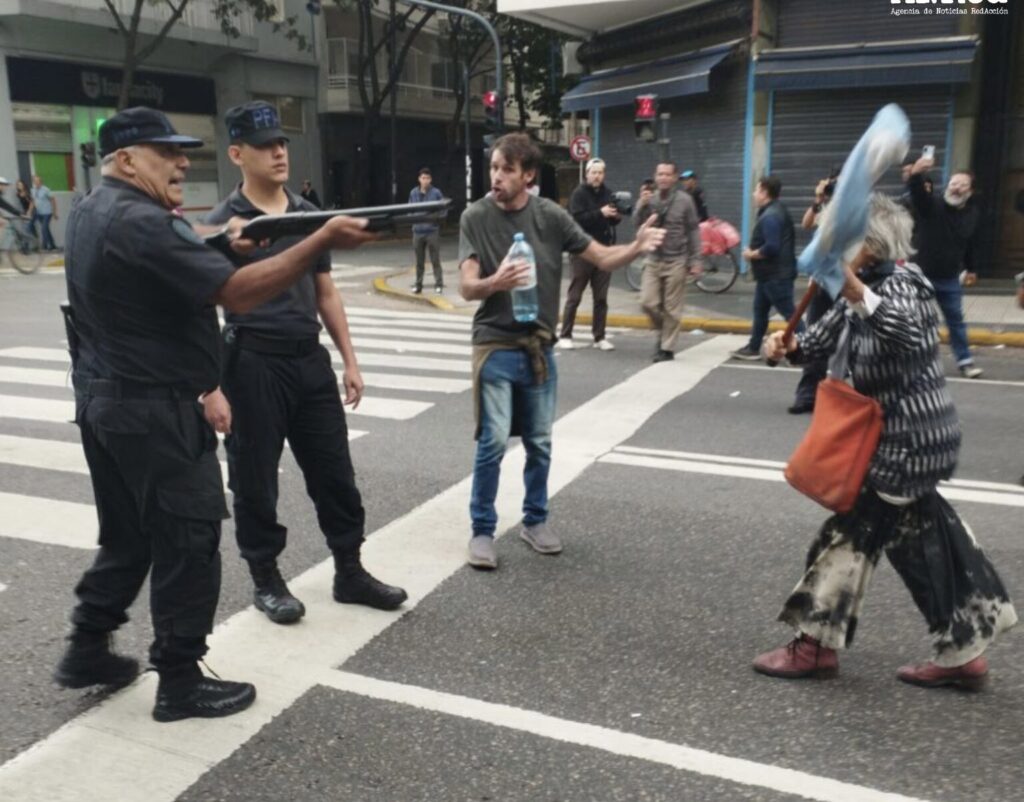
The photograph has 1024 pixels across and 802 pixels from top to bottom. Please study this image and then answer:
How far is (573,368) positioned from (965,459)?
401cm

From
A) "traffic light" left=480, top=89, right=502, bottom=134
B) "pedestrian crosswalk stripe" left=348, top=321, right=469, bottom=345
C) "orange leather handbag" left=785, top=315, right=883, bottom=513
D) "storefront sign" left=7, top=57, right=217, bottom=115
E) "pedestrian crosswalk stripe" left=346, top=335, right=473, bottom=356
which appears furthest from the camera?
"storefront sign" left=7, top=57, right=217, bottom=115

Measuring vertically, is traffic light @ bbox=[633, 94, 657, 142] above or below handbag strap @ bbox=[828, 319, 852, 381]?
above

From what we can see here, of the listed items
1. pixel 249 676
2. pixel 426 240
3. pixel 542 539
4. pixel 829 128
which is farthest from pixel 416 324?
pixel 249 676

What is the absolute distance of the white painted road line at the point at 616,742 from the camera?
295 cm

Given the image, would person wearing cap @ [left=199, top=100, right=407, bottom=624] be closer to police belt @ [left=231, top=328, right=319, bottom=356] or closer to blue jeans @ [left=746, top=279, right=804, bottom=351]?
police belt @ [left=231, top=328, right=319, bottom=356]

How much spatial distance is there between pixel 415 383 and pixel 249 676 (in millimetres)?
5590

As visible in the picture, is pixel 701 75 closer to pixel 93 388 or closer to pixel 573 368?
pixel 573 368

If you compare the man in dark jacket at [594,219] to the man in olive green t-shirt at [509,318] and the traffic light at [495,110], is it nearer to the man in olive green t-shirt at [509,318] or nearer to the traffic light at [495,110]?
the man in olive green t-shirt at [509,318]

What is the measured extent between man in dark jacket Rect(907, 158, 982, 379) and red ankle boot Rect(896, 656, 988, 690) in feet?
18.6

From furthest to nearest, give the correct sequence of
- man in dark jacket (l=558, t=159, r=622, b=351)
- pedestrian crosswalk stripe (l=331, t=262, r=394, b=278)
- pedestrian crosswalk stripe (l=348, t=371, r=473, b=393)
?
pedestrian crosswalk stripe (l=331, t=262, r=394, b=278) < man in dark jacket (l=558, t=159, r=622, b=351) < pedestrian crosswalk stripe (l=348, t=371, r=473, b=393)

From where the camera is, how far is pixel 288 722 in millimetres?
3357

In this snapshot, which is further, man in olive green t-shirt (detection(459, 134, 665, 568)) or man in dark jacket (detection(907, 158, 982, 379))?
man in dark jacket (detection(907, 158, 982, 379))

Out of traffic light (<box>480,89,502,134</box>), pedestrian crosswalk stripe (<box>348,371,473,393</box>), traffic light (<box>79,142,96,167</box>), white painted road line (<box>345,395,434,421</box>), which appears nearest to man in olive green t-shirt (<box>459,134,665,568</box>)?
white painted road line (<box>345,395,434,421</box>)

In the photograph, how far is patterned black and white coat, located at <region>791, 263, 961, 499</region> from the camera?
3.32 meters
